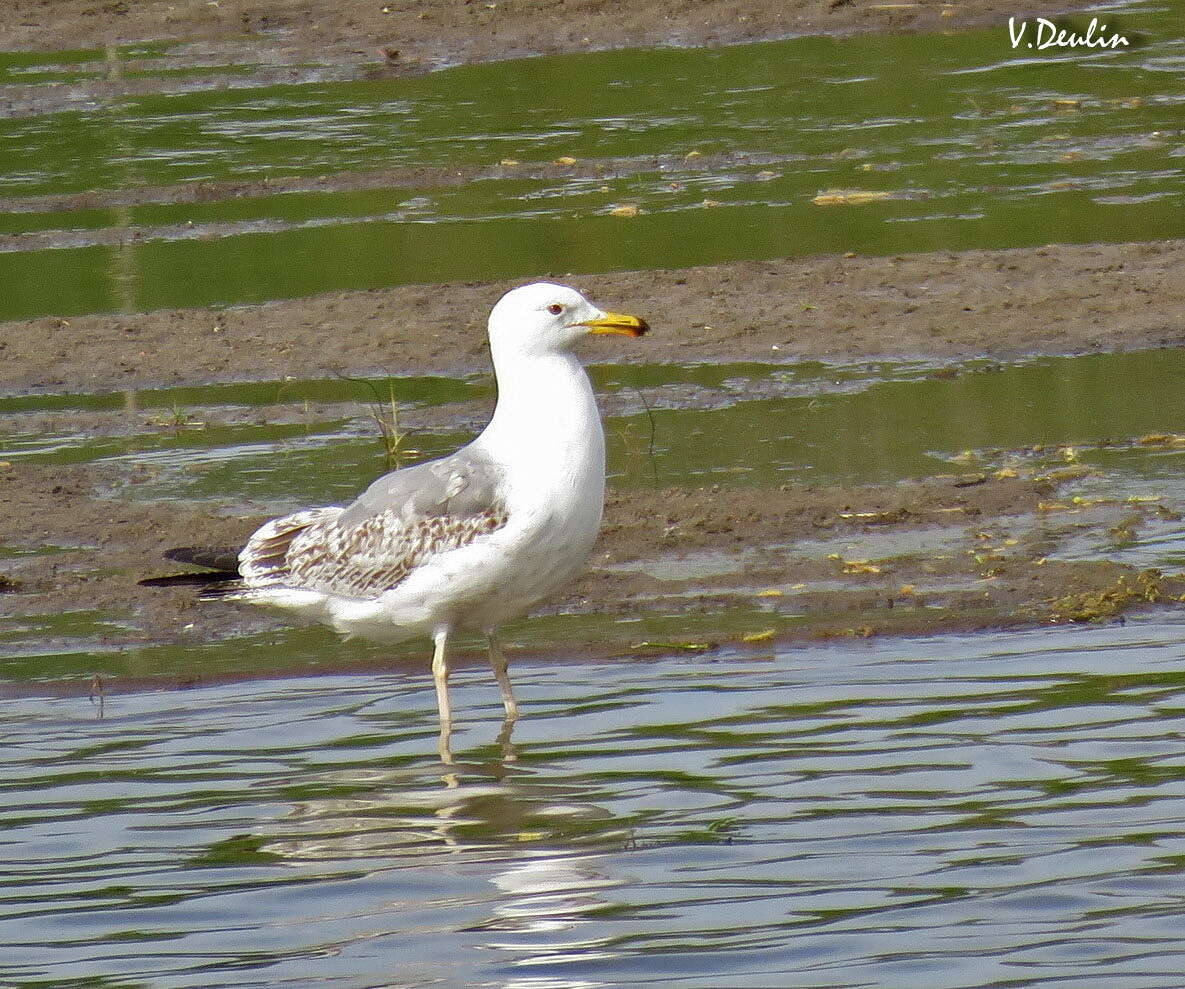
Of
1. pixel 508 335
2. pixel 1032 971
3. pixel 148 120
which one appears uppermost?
pixel 148 120

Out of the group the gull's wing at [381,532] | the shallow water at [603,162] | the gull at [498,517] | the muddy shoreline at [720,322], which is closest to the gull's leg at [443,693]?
the gull at [498,517]

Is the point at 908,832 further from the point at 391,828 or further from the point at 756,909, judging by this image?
the point at 391,828

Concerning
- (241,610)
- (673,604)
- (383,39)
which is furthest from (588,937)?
(383,39)

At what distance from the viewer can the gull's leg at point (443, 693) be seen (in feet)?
23.5

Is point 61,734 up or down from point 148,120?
down

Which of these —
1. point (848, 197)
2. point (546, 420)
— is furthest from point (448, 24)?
point (546, 420)

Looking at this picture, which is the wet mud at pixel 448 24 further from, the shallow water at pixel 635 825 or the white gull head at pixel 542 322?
the shallow water at pixel 635 825

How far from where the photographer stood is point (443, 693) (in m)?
7.38

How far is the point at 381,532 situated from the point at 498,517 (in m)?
0.60

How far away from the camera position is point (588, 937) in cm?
532

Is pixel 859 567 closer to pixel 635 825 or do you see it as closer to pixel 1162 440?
pixel 1162 440

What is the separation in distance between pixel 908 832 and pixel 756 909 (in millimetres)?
617

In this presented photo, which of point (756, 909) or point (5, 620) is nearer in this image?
point (756, 909)

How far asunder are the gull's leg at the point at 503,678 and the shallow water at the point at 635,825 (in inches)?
2.7
